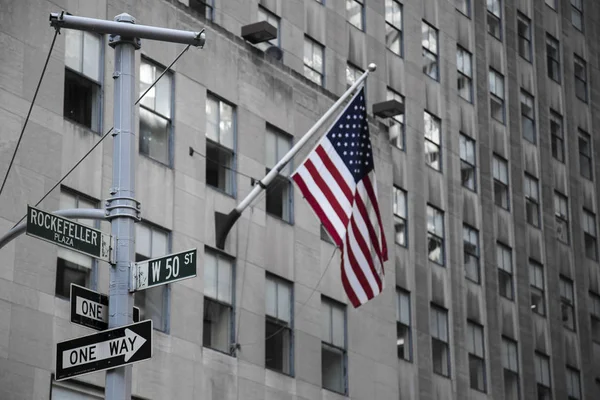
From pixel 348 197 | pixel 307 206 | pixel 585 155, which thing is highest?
pixel 585 155

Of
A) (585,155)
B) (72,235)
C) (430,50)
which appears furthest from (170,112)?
(585,155)

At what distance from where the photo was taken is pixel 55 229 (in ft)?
53.1

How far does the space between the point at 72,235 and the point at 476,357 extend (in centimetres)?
3127

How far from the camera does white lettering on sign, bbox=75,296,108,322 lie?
16047 millimetres

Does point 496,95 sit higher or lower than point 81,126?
higher

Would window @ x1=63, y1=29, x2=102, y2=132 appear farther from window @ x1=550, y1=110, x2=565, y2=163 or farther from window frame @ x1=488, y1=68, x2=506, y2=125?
window @ x1=550, y1=110, x2=565, y2=163

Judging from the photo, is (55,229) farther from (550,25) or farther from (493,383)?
(550,25)

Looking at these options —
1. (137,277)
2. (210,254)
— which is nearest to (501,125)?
(210,254)

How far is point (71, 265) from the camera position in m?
27.5

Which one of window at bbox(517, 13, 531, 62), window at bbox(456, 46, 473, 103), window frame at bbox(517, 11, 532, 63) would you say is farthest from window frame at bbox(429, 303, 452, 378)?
window at bbox(517, 13, 531, 62)

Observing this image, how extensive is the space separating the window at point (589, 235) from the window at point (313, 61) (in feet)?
65.7

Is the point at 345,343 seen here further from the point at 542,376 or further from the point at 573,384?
the point at 573,384

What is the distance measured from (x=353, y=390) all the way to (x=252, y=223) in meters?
5.41

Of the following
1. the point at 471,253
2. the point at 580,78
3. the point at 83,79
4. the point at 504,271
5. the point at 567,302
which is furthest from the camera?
the point at 580,78
